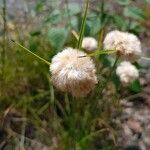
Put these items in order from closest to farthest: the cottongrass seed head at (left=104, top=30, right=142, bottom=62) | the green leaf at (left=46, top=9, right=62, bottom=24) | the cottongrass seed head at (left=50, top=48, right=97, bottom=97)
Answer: the cottongrass seed head at (left=50, top=48, right=97, bottom=97)
the cottongrass seed head at (left=104, top=30, right=142, bottom=62)
the green leaf at (left=46, top=9, right=62, bottom=24)

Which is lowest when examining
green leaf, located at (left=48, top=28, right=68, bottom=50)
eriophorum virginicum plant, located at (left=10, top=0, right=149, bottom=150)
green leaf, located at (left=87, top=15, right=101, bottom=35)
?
eriophorum virginicum plant, located at (left=10, top=0, right=149, bottom=150)

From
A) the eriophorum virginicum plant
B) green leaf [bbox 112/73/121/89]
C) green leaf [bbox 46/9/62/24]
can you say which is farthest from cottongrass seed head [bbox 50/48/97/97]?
green leaf [bbox 112/73/121/89]

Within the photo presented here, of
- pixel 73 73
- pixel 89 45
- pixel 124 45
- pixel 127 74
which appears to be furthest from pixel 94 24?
pixel 73 73

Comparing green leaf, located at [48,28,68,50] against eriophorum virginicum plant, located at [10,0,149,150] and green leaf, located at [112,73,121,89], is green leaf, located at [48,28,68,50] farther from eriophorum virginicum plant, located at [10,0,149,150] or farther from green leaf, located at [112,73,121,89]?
green leaf, located at [112,73,121,89]

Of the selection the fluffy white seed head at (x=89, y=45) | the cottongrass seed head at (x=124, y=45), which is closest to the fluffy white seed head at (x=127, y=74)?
the fluffy white seed head at (x=89, y=45)

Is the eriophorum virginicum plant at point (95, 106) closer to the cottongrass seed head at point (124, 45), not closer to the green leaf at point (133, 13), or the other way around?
the cottongrass seed head at point (124, 45)

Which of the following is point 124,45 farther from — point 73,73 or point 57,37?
point 57,37
